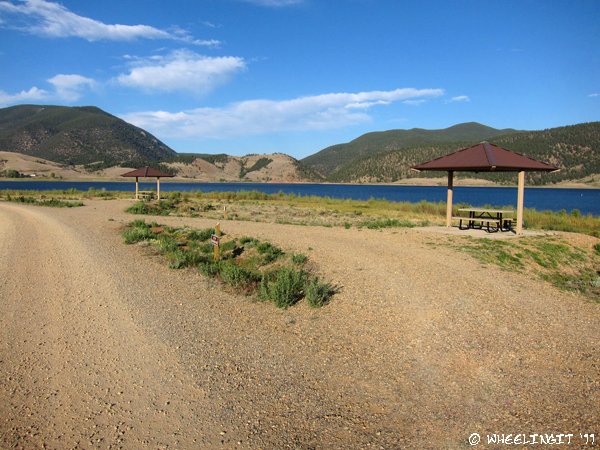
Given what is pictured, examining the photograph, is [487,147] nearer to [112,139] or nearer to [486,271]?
[486,271]

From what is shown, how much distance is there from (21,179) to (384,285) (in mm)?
135901

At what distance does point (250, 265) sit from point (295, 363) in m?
5.15

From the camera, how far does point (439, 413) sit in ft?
→ 11.4

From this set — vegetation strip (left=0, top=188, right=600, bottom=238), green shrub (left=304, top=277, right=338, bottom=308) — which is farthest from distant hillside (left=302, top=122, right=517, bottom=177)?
green shrub (left=304, top=277, right=338, bottom=308)

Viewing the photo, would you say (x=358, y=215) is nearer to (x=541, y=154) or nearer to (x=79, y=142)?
(x=541, y=154)

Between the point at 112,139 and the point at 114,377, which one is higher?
the point at 112,139

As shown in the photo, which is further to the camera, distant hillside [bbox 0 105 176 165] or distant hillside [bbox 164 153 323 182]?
distant hillside [bbox 0 105 176 165]

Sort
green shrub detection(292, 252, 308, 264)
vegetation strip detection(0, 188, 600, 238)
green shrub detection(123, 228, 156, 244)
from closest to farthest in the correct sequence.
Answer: green shrub detection(292, 252, 308, 264) → green shrub detection(123, 228, 156, 244) → vegetation strip detection(0, 188, 600, 238)

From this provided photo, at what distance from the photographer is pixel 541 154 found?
3735 inches

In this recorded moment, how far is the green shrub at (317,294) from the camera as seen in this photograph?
6.43m

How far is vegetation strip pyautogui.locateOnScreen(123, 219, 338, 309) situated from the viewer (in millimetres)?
6730

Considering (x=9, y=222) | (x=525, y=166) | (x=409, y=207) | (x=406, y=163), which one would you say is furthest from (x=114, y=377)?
(x=406, y=163)

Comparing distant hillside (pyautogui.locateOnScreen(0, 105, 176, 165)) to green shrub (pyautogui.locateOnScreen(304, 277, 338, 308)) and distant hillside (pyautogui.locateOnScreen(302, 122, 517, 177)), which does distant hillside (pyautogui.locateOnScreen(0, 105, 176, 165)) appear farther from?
green shrub (pyautogui.locateOnScreen(304, 277, 338, 308))

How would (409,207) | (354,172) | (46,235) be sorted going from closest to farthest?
(46,235) → (409,207) → (354,172)
